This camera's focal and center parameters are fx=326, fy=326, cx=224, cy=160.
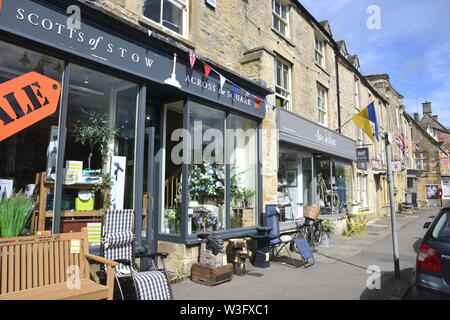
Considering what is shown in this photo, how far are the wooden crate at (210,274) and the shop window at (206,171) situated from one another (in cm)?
97

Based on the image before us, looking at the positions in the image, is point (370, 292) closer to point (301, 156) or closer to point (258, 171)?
point (258, 171)

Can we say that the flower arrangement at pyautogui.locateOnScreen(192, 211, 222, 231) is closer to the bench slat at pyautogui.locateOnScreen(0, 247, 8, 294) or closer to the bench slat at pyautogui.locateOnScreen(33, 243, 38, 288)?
the bench slat at pyautogui.locateOnScreen(33, 243, 38, 288)

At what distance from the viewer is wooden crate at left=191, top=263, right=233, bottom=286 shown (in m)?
5.52

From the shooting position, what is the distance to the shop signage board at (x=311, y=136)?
9.67m

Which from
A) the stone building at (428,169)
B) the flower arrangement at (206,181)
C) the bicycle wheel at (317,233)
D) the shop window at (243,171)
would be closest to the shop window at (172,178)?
the flower arrangement at (206,181)

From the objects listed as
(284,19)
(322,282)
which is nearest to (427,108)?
(284,19)

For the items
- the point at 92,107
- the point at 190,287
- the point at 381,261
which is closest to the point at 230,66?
the point at 92,107

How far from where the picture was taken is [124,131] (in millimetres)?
5816

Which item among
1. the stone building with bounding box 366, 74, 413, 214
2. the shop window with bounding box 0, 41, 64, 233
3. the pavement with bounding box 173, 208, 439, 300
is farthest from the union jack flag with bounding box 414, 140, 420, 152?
the shop window with bounding box 0, 41, 64, 233

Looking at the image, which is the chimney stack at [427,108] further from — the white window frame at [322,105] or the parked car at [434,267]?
the parked car at [434,267]

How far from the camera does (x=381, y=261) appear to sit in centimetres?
793

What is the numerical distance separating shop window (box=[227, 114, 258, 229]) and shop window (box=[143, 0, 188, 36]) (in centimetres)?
234

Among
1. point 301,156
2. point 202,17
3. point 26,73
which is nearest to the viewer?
point 26,73

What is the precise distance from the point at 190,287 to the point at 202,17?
5.95 m
